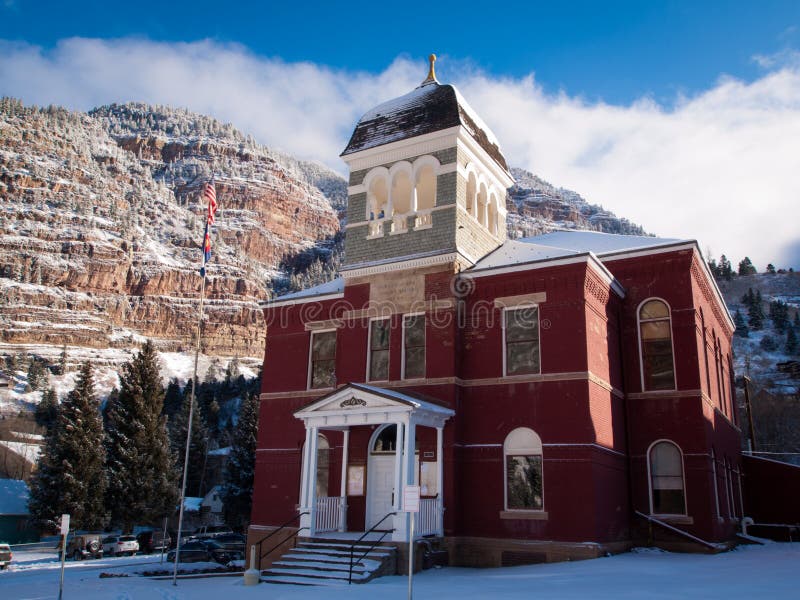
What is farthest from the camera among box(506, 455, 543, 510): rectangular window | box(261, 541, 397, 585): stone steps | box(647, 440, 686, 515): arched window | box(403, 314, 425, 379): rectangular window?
box(403, 314, 425, 379): rectangular window

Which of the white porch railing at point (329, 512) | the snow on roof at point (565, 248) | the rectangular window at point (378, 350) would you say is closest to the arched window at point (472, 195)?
the snow on roof at point (565, 248)

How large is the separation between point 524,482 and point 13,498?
2343 inches

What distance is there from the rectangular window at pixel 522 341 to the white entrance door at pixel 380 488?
4971 millimetres

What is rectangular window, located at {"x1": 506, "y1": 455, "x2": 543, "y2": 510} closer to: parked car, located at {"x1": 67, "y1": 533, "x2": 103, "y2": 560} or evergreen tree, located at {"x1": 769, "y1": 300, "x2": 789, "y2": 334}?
Result: parked car, located at {"x1": 67, "y1": 533, "x2": 103, "y2": 560}

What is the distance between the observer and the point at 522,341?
75.2 feet

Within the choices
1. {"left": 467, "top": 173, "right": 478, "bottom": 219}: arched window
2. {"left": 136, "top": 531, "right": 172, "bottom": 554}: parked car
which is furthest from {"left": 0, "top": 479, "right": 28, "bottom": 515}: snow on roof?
{"left": 467, "top": 173, "right": 478, "bottom": 219}: arched window

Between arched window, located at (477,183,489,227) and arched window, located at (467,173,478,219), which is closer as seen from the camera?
arched window, located at (467,173,478,219)

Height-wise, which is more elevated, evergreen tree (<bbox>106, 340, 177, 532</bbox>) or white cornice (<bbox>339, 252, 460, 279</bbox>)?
white cornice (<bbox>339, 252, 460, 279</bbox>)

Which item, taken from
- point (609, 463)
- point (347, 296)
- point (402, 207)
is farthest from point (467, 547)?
point (402, 207)

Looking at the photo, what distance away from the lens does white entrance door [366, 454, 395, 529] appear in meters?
23.2

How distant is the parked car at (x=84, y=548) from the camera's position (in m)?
43.2

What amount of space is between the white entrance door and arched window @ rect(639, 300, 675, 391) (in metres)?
8.96

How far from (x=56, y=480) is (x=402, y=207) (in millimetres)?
35698

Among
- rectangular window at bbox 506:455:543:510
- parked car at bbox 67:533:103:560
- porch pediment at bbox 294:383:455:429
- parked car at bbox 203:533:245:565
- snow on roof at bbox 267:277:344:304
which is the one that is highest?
snow on roof at bbox 267:277:344:304
